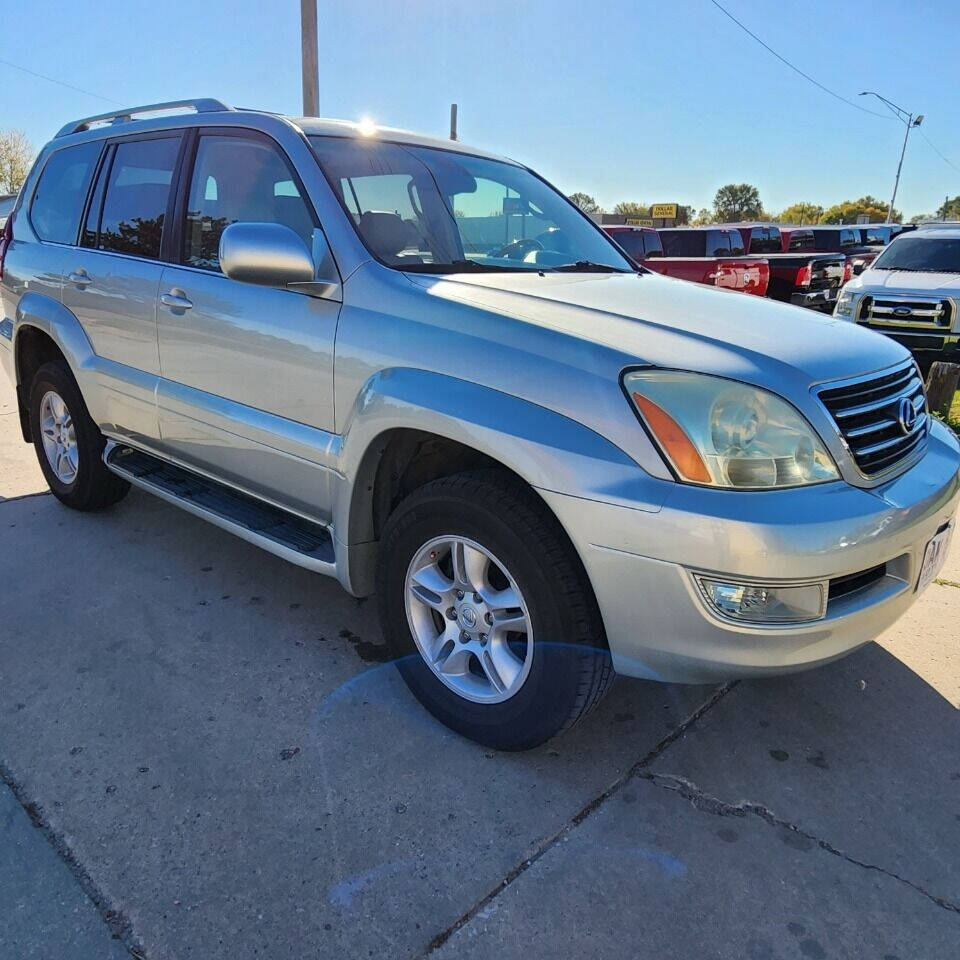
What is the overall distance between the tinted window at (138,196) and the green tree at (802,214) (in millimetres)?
88958

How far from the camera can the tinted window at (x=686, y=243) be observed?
636 inches

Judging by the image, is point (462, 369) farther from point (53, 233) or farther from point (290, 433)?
point (53, 233)

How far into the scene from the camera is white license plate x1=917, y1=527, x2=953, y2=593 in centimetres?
230

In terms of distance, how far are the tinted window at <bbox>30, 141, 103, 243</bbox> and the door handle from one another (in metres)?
1.12

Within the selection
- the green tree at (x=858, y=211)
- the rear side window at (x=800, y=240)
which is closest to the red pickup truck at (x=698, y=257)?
the rear side window at (x=800, y=240)

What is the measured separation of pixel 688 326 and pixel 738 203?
314ft

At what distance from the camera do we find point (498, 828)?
2188mm

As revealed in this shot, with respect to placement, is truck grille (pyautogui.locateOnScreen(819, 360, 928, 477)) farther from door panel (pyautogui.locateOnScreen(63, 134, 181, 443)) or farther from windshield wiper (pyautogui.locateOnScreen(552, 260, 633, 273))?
door panel (pyautogui.locateOnScreen(63, 134, 181, 443))

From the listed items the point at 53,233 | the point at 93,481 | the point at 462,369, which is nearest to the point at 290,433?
the point at 462,369

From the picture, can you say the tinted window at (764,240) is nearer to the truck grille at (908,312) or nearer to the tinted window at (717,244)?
the tinted window at (717,244)

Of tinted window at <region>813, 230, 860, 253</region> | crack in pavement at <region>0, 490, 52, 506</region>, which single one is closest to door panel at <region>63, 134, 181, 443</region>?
crack in pavement at <region>0, 490, 52, 506</region>

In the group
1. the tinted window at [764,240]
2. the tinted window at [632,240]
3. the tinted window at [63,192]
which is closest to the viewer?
the tinted window at [63,192]

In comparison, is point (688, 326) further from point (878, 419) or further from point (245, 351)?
point (245, 351)

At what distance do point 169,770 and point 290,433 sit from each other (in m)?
1.15
